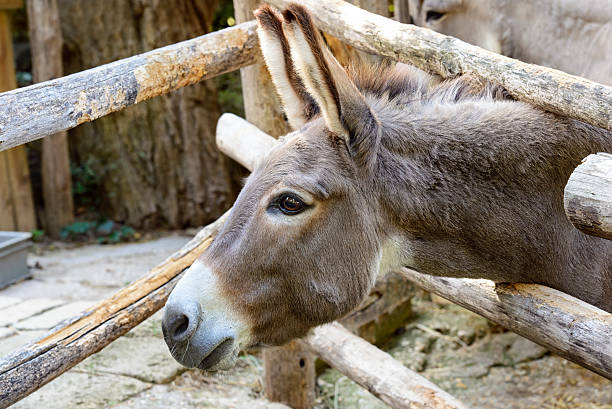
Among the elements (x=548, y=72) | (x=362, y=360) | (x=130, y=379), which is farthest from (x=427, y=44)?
(x=130, y=379)

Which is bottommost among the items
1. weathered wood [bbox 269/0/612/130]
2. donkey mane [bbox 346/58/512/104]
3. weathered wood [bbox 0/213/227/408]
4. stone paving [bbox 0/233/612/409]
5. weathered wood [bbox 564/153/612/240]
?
stone paving [bbox 0/233/612/409]

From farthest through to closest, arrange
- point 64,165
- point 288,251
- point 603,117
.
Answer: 1. point 64,165
2. point 288,251
3. point 603,117

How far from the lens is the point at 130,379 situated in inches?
147

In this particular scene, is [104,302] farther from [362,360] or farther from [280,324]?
[362,360]

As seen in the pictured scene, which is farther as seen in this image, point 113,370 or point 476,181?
point 113,370

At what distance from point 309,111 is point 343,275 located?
0.60m

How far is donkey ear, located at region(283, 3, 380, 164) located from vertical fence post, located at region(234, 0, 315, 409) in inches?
55.5

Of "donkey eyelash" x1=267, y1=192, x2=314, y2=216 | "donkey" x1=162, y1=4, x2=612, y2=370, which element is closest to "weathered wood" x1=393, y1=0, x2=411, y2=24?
"donkey" x1=162, y1=4, x2=612, y2=370

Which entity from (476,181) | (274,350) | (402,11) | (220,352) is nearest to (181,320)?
(220,352)

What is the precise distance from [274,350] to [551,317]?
6.23 ft

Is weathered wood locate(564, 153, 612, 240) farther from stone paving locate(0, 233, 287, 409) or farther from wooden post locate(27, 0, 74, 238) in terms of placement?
wooden post locate(27, 0, 74, 238)

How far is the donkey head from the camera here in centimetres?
209

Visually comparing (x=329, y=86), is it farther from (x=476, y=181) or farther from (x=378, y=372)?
(x=378, y=372)

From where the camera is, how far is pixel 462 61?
2453 mm
